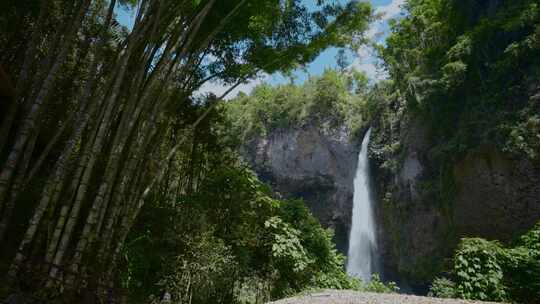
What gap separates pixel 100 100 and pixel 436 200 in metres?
12.9

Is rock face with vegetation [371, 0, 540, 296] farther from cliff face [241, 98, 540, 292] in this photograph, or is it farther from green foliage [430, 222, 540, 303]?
green foliage [430, 222, 540, 303]

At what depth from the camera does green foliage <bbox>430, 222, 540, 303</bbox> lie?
16.6 feet

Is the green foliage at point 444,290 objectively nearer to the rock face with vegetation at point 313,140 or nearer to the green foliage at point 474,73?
the green foliage at point 474,73

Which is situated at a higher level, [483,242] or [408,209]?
[408,209]

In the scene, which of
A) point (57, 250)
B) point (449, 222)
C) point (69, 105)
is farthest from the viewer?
point (449, 222)

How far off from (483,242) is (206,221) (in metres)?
4.41

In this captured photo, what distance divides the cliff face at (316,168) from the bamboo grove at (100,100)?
45.6ft

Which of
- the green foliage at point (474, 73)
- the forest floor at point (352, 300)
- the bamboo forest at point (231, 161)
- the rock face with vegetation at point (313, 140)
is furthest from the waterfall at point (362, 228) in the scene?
the forest floor at point (352, 300)

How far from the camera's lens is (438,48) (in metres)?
14.0

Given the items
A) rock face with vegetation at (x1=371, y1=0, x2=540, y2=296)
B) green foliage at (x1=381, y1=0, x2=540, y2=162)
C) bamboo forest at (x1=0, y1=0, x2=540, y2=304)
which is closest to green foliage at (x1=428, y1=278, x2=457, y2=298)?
bamboo forest at (x1=0, y1=0, x2=540, y2=304)

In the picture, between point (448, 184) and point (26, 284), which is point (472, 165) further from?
point (26, 284)

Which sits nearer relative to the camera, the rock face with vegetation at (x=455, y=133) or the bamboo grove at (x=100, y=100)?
the bamboo grove at (x=100, y=100)

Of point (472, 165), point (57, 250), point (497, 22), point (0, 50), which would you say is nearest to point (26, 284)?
point (57, 250)

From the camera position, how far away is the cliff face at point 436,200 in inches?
410
